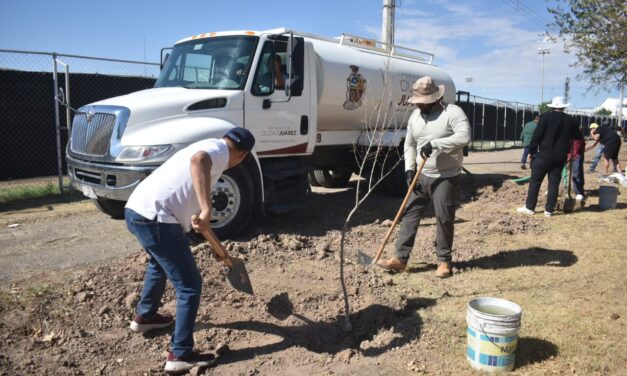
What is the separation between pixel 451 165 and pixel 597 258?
2.36 meters

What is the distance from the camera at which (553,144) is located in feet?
25.8

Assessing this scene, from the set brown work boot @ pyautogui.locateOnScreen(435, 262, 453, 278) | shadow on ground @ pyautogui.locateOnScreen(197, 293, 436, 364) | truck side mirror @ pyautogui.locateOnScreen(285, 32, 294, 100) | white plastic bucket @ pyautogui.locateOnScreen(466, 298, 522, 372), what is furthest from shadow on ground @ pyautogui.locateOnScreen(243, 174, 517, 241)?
white plastic bucket @ pyautogui.locateOnScreen(466, 298, 522, 372)

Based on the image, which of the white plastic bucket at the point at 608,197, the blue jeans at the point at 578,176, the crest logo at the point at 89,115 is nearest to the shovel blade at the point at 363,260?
the crest logo at the point at 89,115

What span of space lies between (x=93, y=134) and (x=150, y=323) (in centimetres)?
324

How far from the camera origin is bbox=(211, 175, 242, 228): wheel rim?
6084mm

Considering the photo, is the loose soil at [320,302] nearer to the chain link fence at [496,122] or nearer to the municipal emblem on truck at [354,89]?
the municipal emblem on truck at [354,89]

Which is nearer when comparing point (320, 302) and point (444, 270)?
point (320, 302)

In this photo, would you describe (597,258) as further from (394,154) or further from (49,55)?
(49,55)

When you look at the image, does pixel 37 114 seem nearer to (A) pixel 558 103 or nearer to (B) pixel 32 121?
(B) pixel 32 121

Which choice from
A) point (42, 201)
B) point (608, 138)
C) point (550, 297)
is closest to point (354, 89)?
point (550, 297)

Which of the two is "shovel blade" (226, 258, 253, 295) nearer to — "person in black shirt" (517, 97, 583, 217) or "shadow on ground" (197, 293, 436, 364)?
"shadow on ground" (197, 293, 436, 364)

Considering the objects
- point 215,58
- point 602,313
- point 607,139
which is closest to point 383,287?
point 602,313

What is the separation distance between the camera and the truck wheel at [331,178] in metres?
10.9

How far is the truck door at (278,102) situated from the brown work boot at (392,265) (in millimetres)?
2500
